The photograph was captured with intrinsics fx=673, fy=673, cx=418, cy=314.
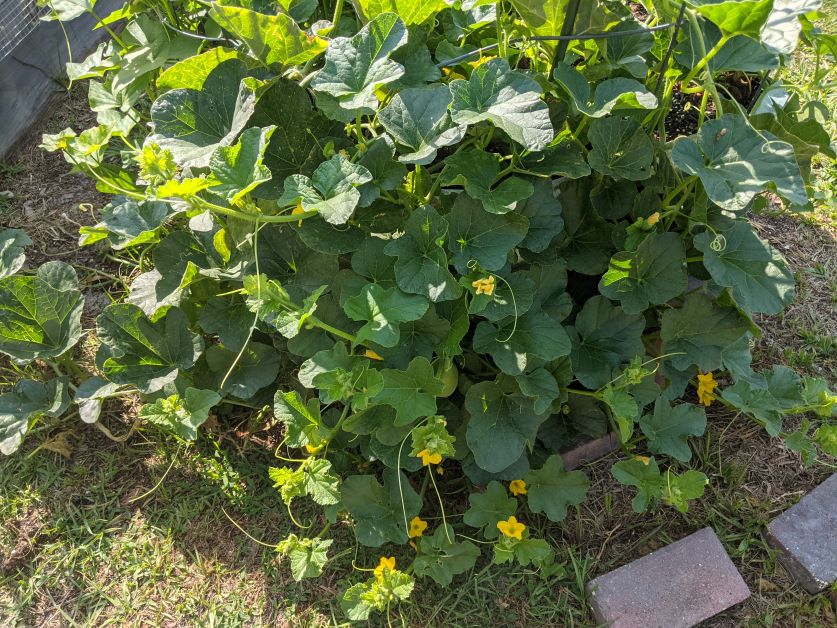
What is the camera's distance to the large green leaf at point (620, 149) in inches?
65.9

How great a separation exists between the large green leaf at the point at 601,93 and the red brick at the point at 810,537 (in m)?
1.26

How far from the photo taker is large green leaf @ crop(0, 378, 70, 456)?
6.32ft

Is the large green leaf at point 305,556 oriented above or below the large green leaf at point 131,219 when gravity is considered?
below

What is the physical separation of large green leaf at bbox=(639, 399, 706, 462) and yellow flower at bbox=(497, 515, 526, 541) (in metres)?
0.42

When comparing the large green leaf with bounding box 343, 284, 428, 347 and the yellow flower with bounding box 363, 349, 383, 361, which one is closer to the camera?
the large green leaf with bounding box 343, 284, 428, 347

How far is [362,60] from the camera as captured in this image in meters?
1.51

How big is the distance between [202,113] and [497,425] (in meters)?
1.08

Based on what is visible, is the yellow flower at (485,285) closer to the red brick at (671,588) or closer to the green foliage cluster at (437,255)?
the green foliage cluster at (437,255)

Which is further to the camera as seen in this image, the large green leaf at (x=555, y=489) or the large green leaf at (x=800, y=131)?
the large green leaf at (x=555, y=489)

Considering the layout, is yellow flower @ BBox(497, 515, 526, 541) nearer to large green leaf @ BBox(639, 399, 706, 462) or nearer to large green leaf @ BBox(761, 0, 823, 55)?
large green leaf @ BBox(639, 399, 706, 462)

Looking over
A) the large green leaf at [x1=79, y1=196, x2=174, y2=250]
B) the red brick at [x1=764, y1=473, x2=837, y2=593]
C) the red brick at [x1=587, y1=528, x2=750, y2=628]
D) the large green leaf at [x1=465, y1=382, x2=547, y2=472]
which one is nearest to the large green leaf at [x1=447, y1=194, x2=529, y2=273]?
the large green leaf at [x1=465, y1=382, x2=547, y2=472]

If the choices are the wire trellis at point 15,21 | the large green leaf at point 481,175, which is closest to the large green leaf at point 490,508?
the large green leaf at point 481,175

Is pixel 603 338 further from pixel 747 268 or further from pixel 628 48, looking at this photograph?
pixel 628 48

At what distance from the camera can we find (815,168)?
2797 mm
